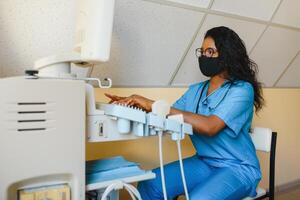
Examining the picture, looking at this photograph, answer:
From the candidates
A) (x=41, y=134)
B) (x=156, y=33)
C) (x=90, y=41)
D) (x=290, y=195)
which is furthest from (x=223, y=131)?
(x=290, y=195)

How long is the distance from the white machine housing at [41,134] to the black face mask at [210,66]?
2.40 feet

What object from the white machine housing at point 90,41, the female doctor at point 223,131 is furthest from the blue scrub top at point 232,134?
the white machine housing at point 90,41

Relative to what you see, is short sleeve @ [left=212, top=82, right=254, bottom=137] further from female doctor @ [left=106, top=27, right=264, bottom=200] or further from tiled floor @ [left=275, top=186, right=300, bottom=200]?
tiled floor @ [left=275, top=186, right=300, bottom=200]

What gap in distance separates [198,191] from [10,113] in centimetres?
81

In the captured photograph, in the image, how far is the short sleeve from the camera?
→ 134 centimetres

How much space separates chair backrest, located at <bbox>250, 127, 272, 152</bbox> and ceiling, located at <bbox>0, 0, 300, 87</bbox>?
539 mm

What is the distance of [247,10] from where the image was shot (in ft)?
5.81

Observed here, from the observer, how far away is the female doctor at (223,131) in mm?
1346

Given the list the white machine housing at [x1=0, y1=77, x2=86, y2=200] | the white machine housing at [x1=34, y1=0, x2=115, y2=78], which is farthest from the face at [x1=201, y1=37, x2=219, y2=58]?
the white machine housing at [x1=0, y1=77, x2=86, y2=200]

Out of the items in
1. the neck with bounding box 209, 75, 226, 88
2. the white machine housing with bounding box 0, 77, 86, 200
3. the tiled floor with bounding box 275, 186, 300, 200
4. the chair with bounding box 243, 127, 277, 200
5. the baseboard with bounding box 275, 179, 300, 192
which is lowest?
the tiled floor with bounding box 275, 186, 300, 200

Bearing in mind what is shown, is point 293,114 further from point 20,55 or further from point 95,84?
point 20,55

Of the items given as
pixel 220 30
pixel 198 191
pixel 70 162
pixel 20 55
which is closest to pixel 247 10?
pixel 220 30

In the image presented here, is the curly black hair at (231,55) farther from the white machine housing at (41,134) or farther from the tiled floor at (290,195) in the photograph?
the tiled floor at (290,195)

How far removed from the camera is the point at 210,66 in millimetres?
1455
